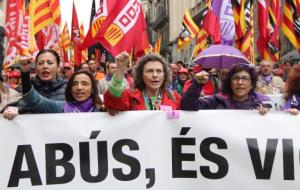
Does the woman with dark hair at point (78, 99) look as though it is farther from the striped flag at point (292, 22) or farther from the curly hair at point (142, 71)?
the striped flag at point (292, 22)

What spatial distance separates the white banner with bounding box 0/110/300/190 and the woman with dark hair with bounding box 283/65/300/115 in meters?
0.39

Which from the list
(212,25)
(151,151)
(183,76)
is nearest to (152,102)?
(151,151)

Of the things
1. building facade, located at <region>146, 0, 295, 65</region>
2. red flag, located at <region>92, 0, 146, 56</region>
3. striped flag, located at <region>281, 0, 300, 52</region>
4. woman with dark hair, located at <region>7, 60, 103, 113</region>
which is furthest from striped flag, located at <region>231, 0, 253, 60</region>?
building facade, located at <region>146, 0, 295, 65</region>

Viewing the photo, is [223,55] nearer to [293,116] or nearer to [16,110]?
[293,116]

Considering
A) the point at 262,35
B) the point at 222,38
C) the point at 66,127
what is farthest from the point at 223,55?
the point at 66,127

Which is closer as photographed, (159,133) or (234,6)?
(159,133)

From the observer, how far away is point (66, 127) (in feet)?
14.4

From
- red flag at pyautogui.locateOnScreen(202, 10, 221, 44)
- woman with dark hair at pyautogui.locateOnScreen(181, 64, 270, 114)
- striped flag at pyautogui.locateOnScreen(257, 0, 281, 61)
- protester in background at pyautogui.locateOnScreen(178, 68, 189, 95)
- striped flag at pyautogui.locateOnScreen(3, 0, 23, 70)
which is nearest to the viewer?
woman with dark hair at pyautogui.locateOnScreen(181, 64, 270, 114)

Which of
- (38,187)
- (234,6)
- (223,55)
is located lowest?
(38,187)

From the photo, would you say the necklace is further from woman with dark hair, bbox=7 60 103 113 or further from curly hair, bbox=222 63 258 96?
curly hair, bbox=222 63 258 96

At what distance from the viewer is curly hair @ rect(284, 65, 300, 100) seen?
4.97m

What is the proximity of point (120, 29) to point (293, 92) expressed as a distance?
5.79ft

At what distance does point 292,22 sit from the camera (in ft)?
28.1

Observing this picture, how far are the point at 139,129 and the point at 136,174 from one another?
0.34 m
